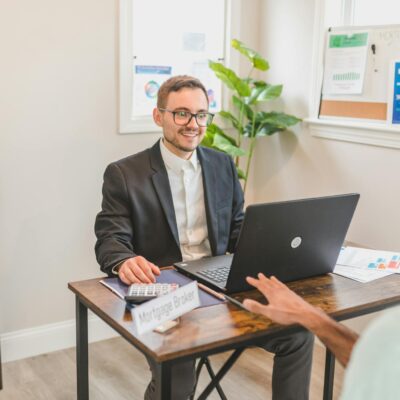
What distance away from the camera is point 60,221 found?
3.32 meters

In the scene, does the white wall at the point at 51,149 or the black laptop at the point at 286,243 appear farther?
the white wall at the point at 51,149

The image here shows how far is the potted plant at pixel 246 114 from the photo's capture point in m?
3.43

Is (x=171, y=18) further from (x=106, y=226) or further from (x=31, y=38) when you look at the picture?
(x=106, y=226)

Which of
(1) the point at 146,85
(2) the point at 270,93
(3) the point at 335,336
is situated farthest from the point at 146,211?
(2) the point at 270,93

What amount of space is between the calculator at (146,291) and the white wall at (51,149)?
143 cm

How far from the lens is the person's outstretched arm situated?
1.52 m

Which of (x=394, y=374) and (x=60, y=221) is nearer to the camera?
(x=394, y=374)

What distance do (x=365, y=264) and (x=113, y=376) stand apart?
143 centimetres

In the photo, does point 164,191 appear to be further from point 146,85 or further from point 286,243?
point 146,85

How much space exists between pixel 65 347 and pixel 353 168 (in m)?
1.75

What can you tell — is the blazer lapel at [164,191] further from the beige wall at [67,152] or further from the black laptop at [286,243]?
the beige wall at [67,152]

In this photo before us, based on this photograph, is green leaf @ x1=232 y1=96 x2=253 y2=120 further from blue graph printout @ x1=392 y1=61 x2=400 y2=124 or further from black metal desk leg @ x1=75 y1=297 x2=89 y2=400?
black metal desk leg @ x1=75 y1=297 x2=89 y2=400

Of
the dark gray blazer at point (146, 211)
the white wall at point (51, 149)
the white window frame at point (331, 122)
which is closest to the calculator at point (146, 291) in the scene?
the dark gray blazer at point (146, 211)

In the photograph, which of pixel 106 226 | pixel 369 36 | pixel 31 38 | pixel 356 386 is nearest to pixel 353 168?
pixel 369 36
